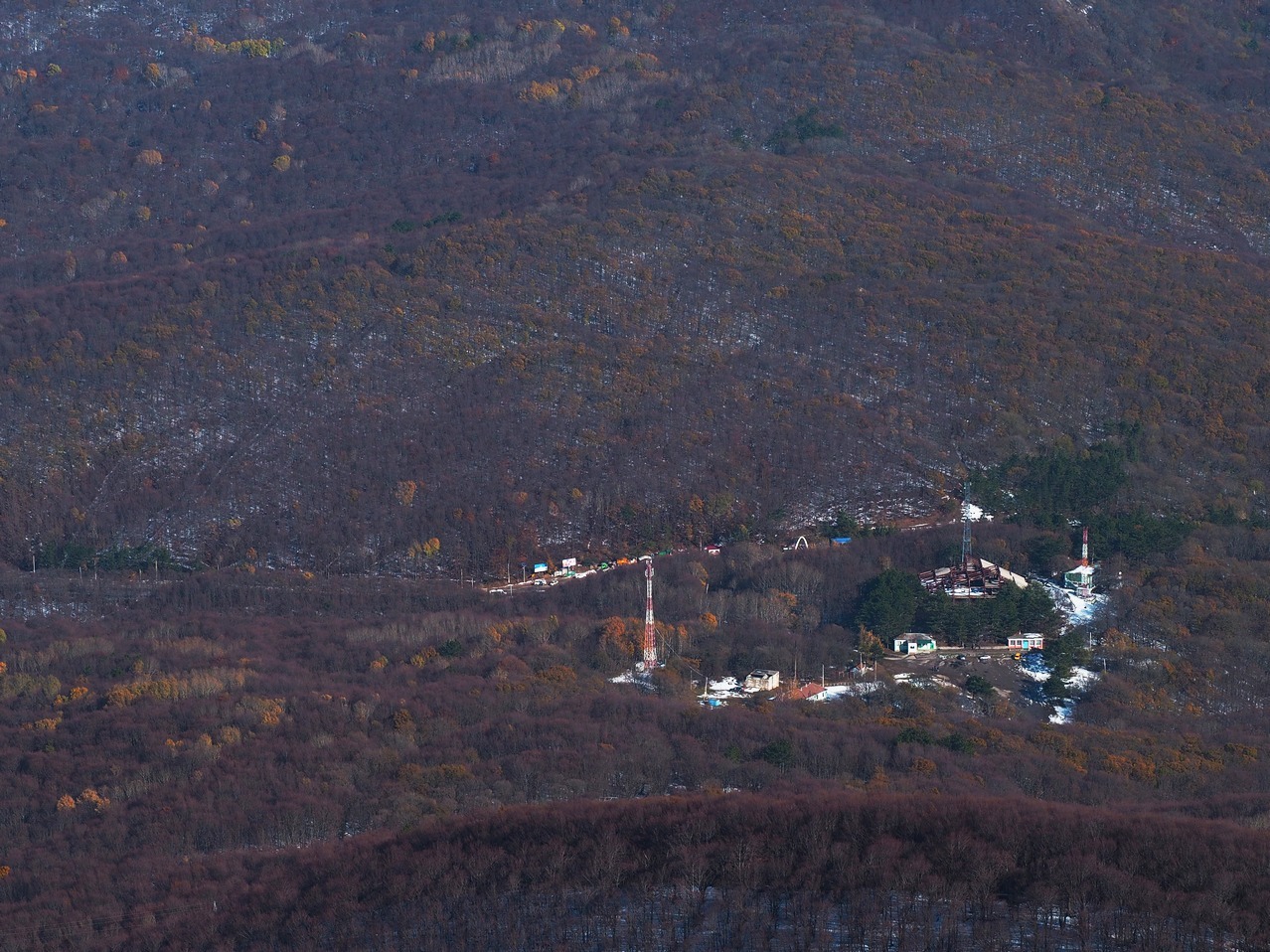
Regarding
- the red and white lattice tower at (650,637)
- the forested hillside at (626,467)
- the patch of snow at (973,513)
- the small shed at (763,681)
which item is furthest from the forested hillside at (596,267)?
the small shed at (763,681)

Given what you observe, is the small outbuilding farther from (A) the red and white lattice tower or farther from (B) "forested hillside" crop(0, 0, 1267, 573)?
(B) "forested hillside" crop(0, 0, 1267, 573)

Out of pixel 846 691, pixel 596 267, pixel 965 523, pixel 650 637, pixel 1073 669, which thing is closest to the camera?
pixel 846 691

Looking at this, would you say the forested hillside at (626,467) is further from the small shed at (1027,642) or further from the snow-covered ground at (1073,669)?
the small shed at (1027,642)

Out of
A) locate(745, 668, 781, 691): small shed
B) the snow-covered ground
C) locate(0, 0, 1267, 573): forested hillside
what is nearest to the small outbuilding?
the snow-covered ground

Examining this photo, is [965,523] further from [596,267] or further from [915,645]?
[596,267]

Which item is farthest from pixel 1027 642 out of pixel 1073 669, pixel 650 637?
pixel 650 637

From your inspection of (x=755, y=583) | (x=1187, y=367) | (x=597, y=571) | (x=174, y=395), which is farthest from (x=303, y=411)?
(x=1187, y=367)
